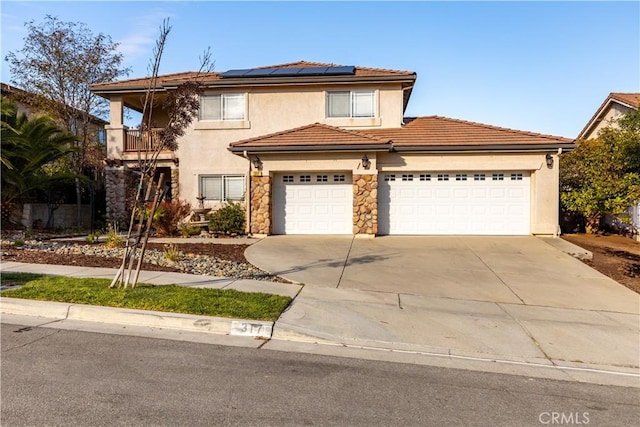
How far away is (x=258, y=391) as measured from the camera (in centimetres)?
434

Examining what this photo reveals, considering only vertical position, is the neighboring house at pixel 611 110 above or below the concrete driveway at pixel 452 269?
above

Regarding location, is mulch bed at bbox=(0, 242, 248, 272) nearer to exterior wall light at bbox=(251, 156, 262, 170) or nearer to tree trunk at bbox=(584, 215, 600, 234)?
exterior wall light at bbox=(251, 156, 262, 170)

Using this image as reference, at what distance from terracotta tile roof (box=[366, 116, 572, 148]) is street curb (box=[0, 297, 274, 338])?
36.9 feet

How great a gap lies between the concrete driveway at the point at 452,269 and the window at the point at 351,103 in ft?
19.3

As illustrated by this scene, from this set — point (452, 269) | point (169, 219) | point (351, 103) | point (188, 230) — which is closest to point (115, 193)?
point (169, 219)

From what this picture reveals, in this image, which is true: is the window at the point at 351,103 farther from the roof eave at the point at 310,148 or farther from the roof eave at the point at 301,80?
the roof eave at the point at 310,148

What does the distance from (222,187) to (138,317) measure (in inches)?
486

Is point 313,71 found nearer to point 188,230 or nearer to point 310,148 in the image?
point 310,148

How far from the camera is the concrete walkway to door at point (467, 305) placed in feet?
19.7

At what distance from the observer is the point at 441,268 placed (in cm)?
1116

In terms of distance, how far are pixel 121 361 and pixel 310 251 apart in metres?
8.37

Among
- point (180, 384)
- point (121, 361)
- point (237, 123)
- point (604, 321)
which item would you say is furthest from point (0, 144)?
point (604, 321)

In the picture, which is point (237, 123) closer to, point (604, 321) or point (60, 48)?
point (60, 48)

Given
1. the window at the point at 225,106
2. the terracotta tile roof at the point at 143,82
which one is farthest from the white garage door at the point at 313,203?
the terracotta tile roof at the point at 143,82
